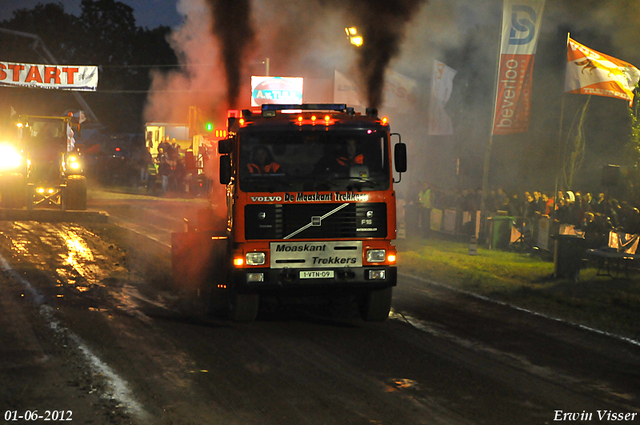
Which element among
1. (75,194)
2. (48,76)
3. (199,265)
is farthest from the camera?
(48,76)

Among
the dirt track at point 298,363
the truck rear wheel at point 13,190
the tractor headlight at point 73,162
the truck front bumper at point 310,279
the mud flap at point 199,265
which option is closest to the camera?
the dirt track at point 298,363

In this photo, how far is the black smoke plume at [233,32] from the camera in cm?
2439

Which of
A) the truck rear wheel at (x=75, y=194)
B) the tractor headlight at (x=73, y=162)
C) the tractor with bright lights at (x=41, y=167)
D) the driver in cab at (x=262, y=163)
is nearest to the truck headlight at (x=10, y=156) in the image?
the tractor with bright lights at (x=41, y=167)

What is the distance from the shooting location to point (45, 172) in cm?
2220

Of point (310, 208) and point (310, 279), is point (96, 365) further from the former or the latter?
point (310, 208)

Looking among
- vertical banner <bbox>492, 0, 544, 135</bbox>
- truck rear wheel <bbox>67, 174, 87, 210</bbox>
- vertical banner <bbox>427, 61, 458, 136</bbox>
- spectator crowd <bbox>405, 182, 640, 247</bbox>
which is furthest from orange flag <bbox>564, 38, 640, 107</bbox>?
truck rear wheel <bbox>67, 174, 87, 210</bbox>

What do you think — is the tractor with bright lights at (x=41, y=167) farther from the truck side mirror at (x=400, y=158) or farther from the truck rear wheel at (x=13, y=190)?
the truck side mirror at (x=400, y=158)

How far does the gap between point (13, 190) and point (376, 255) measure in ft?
56.1

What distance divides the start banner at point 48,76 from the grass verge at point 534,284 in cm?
2584

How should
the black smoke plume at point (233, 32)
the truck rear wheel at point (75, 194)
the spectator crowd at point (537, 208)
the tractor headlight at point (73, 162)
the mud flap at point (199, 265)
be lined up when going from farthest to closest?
the black smoke plume at point (233, 32) → the tractor headlight at point (73, 162) → the truck rear wheel at point (75, 194) → the spectator crowd at point (537, 208) → the mud flap at point (199, 265)

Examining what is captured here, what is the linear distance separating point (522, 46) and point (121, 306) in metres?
11.1

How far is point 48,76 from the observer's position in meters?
35.9

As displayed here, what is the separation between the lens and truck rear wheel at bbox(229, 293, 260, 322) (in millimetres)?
8352

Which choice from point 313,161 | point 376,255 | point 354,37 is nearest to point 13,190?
point 354,37
